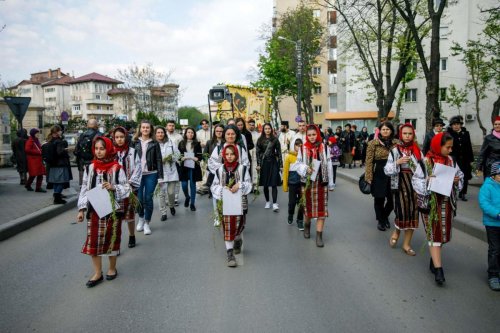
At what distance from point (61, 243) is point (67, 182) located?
135 inches

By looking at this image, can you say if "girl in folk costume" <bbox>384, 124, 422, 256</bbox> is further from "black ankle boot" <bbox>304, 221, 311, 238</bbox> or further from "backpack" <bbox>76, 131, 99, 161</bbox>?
"backpack" <bbox>76, 131, 99, 161</bbox>

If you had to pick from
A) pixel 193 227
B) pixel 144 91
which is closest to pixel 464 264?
pixel 193 227

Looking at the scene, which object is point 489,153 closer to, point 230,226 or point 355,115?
point 230,226

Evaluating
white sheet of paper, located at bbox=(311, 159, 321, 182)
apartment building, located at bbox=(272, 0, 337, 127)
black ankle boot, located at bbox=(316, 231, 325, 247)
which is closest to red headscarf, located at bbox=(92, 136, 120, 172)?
white sheet of paper, located at bbox=(311, 159, 321, 182)

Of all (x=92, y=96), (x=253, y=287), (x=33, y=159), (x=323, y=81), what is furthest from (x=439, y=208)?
(x=92, y=96)

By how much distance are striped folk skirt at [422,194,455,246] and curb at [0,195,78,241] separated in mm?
6645

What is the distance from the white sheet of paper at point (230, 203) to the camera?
5.20 m

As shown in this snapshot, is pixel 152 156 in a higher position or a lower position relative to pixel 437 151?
lower

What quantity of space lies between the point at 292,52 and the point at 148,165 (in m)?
31.4

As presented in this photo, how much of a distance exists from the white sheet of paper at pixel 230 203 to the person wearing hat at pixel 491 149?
4371mm

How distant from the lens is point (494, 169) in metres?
4.43

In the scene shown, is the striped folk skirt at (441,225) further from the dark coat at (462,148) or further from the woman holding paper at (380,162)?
the dark coat at (462,148)

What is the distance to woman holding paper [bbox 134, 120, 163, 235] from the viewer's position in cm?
706

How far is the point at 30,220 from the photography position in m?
7.98
